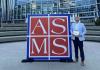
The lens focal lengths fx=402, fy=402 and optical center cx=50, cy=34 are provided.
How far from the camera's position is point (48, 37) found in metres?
13.4

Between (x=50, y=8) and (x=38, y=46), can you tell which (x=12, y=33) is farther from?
(x=38, y=46)

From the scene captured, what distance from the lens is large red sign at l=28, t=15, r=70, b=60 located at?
13.4 meters

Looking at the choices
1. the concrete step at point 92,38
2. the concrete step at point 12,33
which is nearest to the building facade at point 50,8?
the concrete step at point 92,38

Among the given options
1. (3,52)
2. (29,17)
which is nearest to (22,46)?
(3,52)

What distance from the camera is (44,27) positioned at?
531 inches

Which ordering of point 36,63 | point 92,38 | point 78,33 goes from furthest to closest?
point 92,38 < point 36,63 < point 78,33

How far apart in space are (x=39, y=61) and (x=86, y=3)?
46.1ft

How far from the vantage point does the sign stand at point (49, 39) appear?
13.4 metres

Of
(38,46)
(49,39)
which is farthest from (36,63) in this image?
(49,39)

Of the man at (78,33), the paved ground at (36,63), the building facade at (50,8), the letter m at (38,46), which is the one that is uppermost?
the building facade at (50,8)

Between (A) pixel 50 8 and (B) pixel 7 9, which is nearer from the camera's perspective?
(A) pixel 50 8

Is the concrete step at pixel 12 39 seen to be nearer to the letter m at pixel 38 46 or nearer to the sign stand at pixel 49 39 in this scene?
the sign stand at pixel 49 39

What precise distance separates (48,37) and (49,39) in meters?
0.08

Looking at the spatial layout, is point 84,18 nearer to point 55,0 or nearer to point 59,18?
point 55,0
